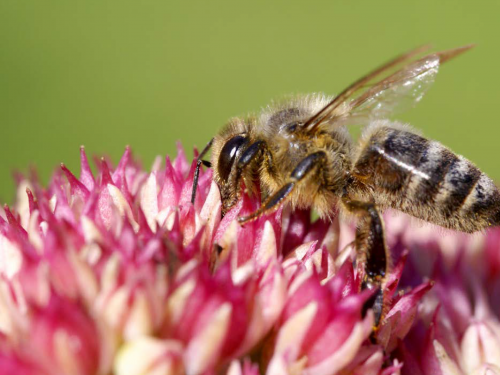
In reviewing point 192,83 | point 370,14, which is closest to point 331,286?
point 192,83

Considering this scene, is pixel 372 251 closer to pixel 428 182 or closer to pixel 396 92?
pixel 428 182

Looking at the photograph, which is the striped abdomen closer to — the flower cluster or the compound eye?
the flower cluster

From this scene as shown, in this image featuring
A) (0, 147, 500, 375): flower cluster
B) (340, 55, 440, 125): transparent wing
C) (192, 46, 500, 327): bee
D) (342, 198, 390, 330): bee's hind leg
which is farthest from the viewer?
(340, 55, 440, 125): transparent wing

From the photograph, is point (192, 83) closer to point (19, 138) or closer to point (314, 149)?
point (19, 138)

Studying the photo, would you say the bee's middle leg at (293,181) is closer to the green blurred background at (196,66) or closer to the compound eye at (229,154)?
the compound eye at (229,154)

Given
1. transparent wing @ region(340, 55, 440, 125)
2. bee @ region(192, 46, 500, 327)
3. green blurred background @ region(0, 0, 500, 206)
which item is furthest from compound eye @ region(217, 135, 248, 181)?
green blurred background @ region(0, 0, 500, 206)

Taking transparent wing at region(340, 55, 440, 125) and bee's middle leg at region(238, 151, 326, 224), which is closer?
bee's middle leg at region(238, 151, 326, 224)

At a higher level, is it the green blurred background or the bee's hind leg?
the green blurred background

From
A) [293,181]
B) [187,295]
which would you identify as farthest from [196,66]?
[187,295]
